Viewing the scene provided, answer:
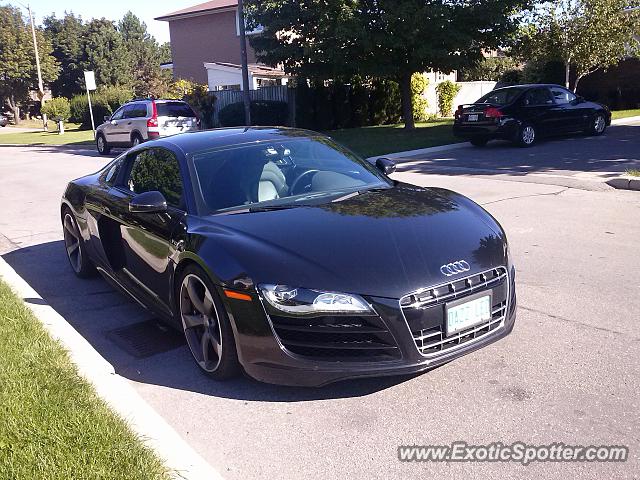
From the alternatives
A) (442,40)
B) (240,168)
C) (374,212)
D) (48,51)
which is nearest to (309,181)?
(240,168)

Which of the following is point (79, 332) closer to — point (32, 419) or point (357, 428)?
point (32, 419)

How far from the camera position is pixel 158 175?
4.95 meters

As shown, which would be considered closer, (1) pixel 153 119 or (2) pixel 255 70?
(1) pixel 153 119

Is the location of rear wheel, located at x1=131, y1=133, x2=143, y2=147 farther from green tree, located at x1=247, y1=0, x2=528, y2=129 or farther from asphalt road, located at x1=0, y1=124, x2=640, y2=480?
Result: asphalt road, located at x1=0, y1=124, x2=640, y2=480

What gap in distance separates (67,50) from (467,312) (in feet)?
222

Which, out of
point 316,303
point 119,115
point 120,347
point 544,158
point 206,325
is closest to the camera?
point 316,303

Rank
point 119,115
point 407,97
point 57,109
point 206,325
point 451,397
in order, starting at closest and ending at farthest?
point 451,397, point 206,325, point 119,115, point 407,97, point 57,109

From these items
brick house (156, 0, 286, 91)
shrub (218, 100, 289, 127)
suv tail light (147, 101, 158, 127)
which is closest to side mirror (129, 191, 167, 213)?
suv tail light (147, 101, 158, 127)

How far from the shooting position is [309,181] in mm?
4742

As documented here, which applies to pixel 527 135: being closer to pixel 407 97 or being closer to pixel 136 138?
pixel 407 97

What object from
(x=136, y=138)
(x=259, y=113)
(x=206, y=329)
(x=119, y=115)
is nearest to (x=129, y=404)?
(x=206, y=329)

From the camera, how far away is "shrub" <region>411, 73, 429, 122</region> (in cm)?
2788

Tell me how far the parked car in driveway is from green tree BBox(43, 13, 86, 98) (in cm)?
4533

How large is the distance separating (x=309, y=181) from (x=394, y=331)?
1.76 metres
